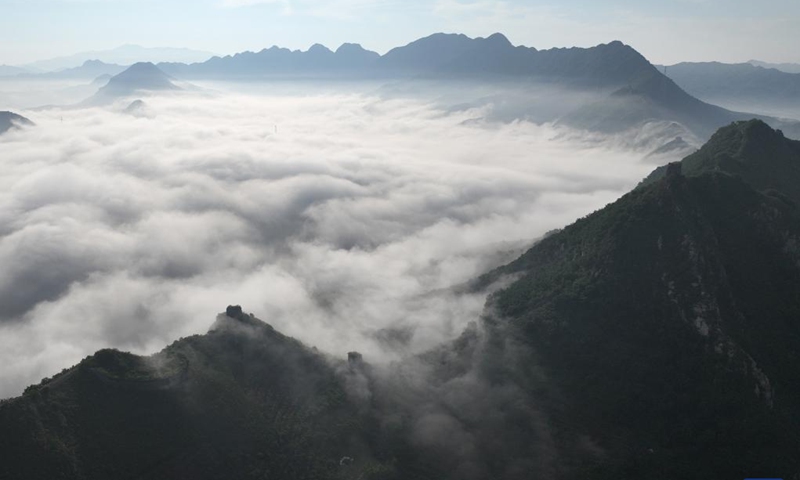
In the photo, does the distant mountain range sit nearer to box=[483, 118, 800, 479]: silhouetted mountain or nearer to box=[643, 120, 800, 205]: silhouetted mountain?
box=[483, 118, 800, 479]: silhouetted mountain

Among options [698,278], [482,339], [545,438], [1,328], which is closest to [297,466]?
[545,438]

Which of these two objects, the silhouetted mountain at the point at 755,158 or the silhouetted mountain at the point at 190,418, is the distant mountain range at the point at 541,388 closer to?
the silhouetted mountain at the point at 190,418

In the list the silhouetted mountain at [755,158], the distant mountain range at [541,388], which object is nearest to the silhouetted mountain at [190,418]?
the distant mountain range at [541,388]

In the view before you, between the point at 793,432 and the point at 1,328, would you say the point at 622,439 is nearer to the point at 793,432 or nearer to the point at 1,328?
the point at 793,432

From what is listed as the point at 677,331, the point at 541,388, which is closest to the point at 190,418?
the point at 541,388

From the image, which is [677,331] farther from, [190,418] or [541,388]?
[190,418]
